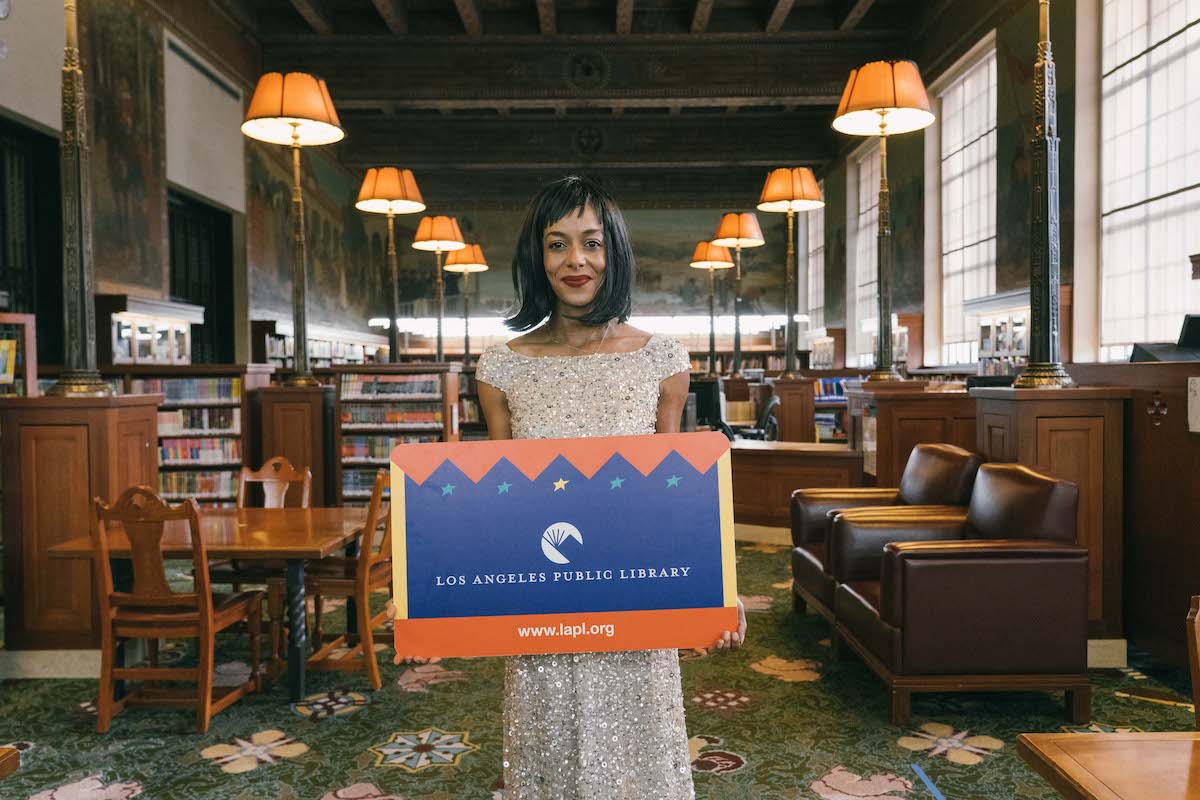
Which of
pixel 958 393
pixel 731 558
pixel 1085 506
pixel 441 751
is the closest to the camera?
pixel 731 558

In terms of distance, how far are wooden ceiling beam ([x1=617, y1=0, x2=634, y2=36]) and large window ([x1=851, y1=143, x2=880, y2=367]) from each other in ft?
17.0

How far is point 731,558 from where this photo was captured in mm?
1379

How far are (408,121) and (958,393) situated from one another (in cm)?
1258

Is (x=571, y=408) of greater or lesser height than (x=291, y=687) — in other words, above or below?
above

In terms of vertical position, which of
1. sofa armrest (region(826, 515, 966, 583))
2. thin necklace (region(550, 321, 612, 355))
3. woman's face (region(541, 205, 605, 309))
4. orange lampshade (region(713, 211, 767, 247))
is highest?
orange lampshade (region(713, 211, 767, 247))

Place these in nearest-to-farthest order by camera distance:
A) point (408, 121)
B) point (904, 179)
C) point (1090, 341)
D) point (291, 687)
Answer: point (291, 687), point (1090, 341), point (904, 179), point (408, 121)

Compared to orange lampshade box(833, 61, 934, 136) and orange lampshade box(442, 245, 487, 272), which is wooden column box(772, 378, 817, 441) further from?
orange lampshade box(442, 245, 487, 272)

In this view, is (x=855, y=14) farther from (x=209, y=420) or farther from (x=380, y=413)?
(x=209, y=420)

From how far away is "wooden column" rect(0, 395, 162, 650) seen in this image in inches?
160

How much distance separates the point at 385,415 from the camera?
7.51 m

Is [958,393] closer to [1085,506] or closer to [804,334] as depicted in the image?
[1085,506]

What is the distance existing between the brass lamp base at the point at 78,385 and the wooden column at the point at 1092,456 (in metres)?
4.17

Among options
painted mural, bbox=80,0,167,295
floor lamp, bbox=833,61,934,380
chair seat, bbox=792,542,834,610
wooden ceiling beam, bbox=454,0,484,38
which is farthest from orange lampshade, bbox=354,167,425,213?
chair seat, bbox=792,542,834,610

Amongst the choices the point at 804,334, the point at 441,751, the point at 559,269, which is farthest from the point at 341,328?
the point at 559,269
